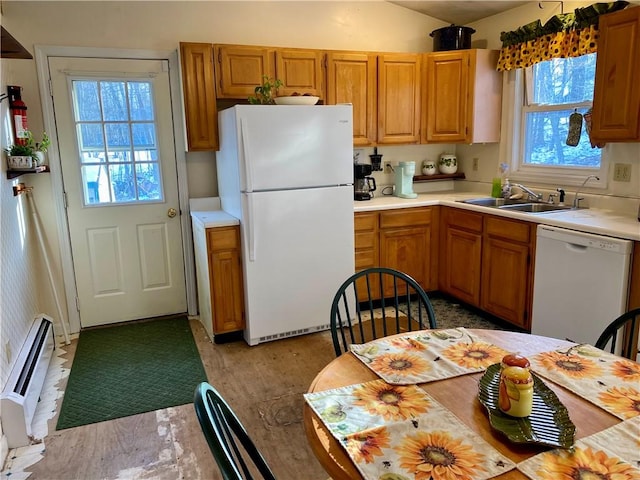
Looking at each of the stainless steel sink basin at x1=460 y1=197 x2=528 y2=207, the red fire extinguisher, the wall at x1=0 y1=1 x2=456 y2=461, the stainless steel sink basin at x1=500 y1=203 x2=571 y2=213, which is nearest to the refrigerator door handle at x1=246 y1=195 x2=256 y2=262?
the wall at x1=0 y1=1 x2=456 y2=461

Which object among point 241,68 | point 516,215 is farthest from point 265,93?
point 516,215

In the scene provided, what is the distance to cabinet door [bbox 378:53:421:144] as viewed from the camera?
388 centimetres

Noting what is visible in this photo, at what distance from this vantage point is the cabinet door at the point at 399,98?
153 inches

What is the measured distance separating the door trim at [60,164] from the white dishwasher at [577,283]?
251 centimetres

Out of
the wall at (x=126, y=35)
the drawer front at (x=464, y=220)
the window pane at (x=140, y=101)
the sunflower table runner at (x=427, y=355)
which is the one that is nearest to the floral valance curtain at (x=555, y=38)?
the wall at (x=126, y=35)

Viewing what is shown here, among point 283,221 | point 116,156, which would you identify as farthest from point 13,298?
point 283,221

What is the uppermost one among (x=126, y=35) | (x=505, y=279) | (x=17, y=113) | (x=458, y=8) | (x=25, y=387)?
(x=458, y=8)

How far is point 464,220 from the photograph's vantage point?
3699mm

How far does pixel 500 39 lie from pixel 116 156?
10.2ft

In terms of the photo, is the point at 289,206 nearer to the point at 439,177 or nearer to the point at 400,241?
the point at 400,241

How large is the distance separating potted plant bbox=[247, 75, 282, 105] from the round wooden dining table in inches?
85.8

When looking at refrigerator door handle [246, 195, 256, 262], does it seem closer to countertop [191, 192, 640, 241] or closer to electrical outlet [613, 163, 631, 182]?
countertop [191, 192, 640, 241]

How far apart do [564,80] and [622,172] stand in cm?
84

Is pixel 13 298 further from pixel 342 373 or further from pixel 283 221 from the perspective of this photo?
pixel 342 373
